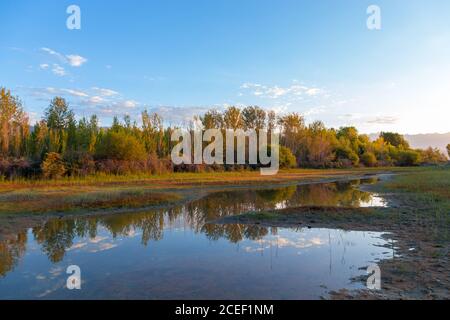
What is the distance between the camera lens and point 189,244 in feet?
39.4

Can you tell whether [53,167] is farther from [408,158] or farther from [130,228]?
[408,158]

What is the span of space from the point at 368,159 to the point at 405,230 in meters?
77.0

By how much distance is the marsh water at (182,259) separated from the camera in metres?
7.46

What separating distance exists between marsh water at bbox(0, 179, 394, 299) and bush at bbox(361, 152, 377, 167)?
77.2 m

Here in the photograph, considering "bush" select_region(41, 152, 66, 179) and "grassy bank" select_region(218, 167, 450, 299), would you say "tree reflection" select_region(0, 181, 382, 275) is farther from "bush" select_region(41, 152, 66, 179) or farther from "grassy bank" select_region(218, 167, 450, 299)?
"bush" select_region(41, 152, 66, 179)

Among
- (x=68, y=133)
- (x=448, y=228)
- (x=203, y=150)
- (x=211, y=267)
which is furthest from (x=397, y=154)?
(x=211, y=267)

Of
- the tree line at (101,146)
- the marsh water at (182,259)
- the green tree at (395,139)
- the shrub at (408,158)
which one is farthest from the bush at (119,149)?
the green tree at (395,139)

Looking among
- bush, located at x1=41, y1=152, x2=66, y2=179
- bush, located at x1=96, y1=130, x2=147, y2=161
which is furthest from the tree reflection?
bush, located at x1=96, y1=130, x2=147, y2=161

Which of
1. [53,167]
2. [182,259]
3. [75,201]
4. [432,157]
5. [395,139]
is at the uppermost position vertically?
[395,139]

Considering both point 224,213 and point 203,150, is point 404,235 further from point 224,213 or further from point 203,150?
point 203,150

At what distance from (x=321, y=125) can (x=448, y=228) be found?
8485 centimetres

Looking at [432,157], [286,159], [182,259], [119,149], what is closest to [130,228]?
[182,259]

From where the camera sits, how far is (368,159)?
3310 inches

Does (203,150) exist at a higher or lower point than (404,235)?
higher
